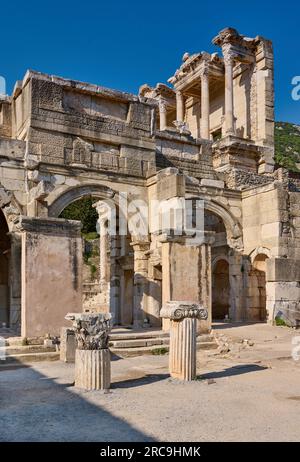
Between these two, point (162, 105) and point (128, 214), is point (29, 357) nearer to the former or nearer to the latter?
point (128, 214)

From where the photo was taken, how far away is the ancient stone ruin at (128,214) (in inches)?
471

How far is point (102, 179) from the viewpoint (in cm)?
1645

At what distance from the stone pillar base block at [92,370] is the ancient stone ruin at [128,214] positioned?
3.87 metres

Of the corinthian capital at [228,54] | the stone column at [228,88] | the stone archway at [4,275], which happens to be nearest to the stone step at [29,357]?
the stone archway at [4,275]

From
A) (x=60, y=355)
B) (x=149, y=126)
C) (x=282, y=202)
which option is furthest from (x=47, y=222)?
(x=282, y=202)

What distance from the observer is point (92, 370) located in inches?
301

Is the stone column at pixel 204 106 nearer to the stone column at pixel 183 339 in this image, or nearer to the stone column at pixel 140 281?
the stone column at pixel 140 281

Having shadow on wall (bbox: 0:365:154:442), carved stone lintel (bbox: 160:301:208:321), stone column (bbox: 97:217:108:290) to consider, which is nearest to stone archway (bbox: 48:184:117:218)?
stone column (bbox: 97:217:108:290)

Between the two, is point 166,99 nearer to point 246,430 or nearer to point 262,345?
point 262,345

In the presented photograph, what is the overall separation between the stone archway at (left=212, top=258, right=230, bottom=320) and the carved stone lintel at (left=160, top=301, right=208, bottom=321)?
1329 centimetres

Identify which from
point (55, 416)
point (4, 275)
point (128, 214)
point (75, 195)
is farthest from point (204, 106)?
point (55, 416)

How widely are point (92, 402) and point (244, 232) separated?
42.7ft

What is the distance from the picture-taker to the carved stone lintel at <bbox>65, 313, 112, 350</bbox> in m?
7.79

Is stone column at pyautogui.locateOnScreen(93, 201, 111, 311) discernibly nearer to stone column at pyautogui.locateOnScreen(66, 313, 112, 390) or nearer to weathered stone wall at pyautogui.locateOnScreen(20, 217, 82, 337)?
weathered stone wall at pyautogui.locateOnScreen(20, 217, 82, 337)
